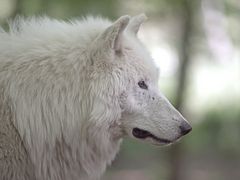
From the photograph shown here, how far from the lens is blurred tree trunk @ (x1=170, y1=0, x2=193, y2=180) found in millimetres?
9244

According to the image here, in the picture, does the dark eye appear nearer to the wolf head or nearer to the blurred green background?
the wolf head

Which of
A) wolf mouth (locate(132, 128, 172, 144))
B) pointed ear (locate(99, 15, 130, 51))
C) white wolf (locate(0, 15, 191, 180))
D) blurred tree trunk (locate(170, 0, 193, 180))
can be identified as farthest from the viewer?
blurred tree trunk (locate(170, 0, 193, 180))

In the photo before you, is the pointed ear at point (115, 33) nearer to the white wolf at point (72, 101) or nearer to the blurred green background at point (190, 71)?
the white wolf at point (72, 101)

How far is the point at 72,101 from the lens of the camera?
443cm

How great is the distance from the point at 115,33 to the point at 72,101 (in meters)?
0.62

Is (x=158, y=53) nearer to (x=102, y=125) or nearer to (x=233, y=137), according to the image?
(x=233, y=137)

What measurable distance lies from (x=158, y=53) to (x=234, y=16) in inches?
100

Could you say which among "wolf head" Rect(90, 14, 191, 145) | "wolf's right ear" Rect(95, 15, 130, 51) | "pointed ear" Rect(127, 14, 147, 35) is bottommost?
"wolf head" Rect(90, 14, 191, 145)

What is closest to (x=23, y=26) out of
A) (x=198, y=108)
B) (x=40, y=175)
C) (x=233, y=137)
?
(x=40, y=175)

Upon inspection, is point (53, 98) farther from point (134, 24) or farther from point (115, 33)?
point (134, 24)

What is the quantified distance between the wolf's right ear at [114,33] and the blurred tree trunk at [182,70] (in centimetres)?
462

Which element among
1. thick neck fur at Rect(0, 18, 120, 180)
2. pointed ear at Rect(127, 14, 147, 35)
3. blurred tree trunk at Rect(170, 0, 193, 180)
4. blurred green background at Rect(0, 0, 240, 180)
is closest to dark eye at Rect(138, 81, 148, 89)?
thick neck fur at Rect(0, 18, 120, 180)

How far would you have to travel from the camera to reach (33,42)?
453cm

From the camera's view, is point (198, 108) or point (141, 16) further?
point (198, 108)
